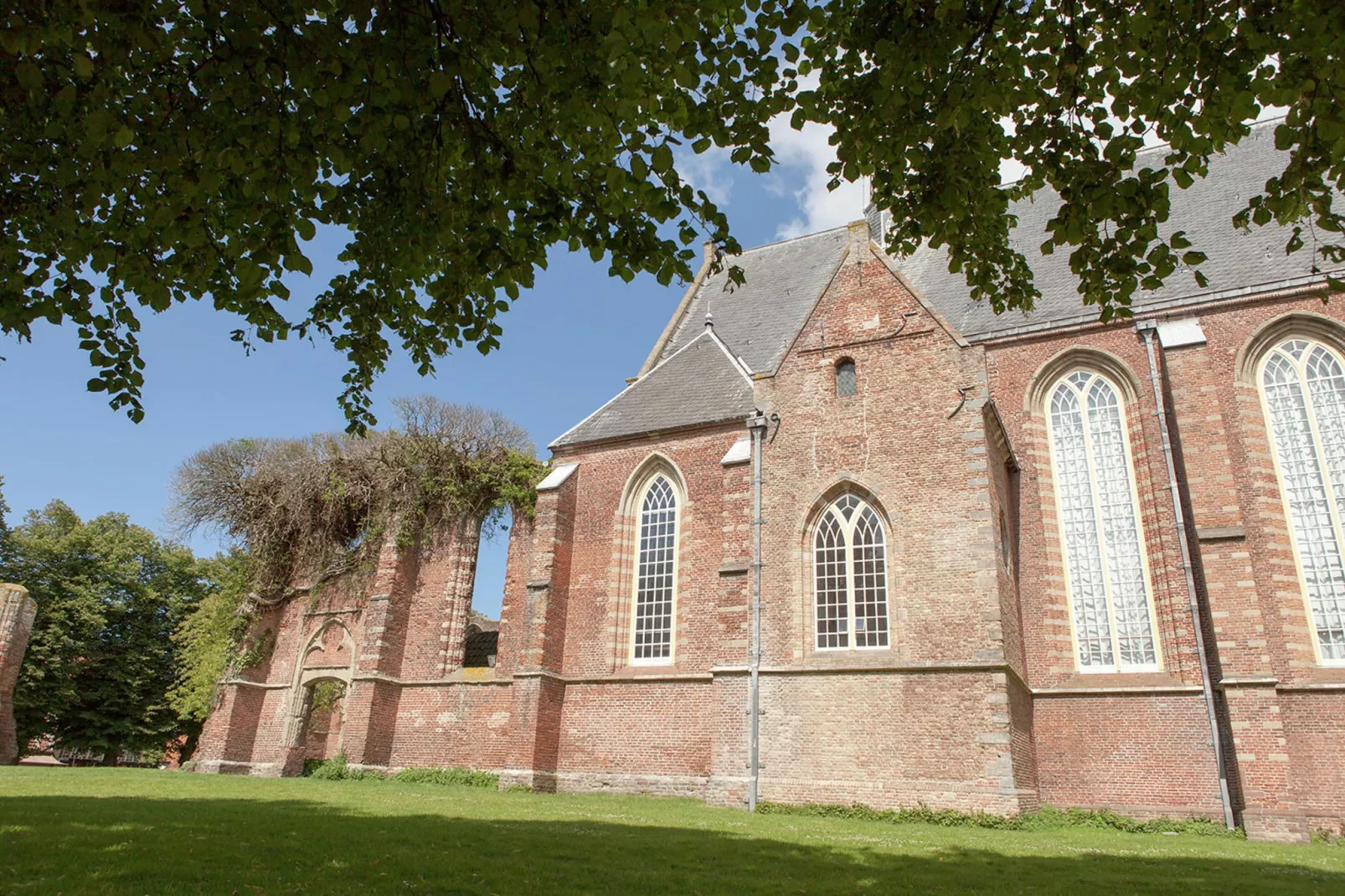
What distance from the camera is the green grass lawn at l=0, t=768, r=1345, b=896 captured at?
694cm

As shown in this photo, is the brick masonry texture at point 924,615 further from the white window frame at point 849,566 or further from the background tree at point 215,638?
the background tree at point 215,638

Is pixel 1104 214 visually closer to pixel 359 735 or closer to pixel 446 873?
pixel 446 873

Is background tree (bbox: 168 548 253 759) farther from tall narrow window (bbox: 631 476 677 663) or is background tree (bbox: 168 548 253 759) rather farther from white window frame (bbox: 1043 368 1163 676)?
white window frame (bbox: 1043 368 1163 676)

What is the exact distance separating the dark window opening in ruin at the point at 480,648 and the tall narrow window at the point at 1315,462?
1911cm

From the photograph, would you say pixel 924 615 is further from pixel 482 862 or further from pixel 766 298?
pixel 766 298

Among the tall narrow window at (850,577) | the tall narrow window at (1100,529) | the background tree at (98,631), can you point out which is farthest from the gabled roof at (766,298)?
the background tree at (98,631)

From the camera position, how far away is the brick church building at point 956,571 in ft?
51.2

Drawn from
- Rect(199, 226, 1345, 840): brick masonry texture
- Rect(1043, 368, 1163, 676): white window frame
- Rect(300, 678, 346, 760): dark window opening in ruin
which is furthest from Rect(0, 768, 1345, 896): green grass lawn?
Rect(300, 678, 346, 760): dark window opening in ruin

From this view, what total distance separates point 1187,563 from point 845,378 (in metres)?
7.85

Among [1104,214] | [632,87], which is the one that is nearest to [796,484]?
[1104,214]

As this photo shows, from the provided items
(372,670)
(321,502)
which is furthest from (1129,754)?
(321,502)

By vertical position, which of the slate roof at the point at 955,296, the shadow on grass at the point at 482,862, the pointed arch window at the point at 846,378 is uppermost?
the slate roof at the point at 955,296

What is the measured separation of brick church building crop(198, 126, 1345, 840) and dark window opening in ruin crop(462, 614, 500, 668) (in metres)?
1.62

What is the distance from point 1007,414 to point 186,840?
18.3 metres
